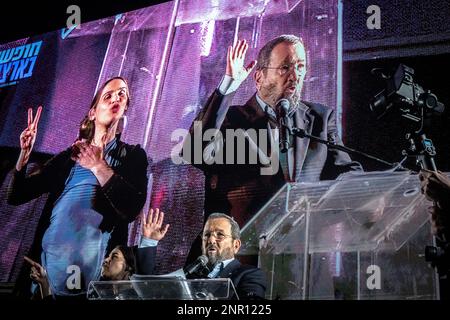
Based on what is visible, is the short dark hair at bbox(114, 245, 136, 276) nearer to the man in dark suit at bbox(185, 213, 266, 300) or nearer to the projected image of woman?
the projected image of woman

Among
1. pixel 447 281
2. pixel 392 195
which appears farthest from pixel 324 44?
pixel 447 281

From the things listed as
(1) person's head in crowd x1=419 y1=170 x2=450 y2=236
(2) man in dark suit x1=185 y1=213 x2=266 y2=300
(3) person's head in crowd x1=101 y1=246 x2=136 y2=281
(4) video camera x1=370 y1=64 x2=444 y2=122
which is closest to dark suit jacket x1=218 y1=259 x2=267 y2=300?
(2) man in dark suit x1=185 y1=213 x2=266 y2=300

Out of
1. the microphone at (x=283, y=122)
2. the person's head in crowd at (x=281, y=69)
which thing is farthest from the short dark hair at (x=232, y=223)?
→ the person's head in crowd at (x=281, y=69)

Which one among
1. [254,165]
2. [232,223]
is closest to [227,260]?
[232,223]

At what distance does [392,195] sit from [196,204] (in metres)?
0.90

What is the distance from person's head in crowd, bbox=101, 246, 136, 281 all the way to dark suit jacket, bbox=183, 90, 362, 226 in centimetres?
42

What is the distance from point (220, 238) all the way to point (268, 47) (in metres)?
1.01

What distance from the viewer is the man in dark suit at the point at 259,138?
2.34 metres

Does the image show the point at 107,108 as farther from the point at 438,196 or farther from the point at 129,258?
the point at 438,196

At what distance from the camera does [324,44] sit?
2537 millimetres

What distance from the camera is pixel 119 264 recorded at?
2.45 meters

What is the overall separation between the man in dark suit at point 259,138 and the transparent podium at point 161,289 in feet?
1.05

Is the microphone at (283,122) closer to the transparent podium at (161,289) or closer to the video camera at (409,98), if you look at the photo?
the video camera at (409,98)

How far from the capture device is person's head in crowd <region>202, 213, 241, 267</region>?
90.0 inches
